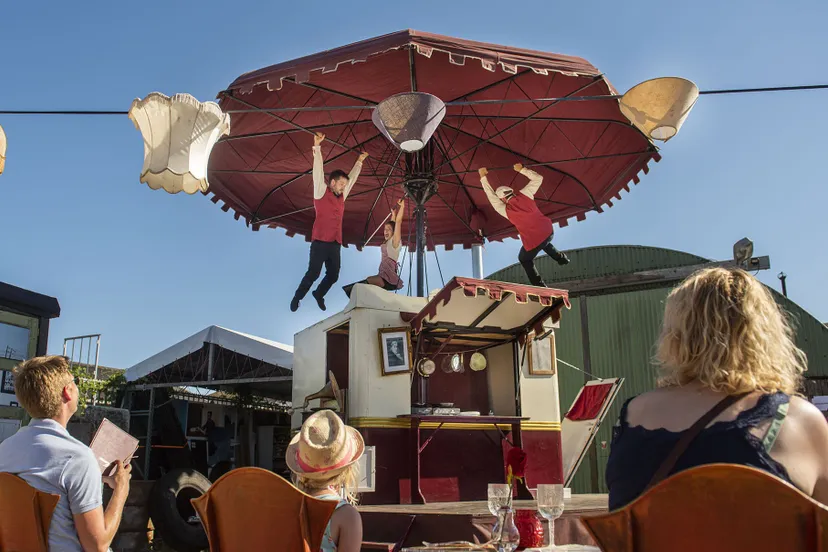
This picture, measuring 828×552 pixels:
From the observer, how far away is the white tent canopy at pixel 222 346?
14086mm

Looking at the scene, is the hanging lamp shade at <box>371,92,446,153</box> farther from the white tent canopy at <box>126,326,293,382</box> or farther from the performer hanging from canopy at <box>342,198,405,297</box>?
the white tent canopy at <box>126,326,293,382</box>

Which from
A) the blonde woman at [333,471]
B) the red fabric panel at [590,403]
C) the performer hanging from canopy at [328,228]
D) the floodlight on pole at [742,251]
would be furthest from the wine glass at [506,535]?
the floodlight on pole at [742,251]

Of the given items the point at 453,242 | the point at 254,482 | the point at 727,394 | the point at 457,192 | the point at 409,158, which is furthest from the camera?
the point at 453,242

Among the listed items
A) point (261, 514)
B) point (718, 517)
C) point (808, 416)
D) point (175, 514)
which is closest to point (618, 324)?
point (175, 514)

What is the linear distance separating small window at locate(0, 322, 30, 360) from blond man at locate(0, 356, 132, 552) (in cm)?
956

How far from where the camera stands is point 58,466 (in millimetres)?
3133

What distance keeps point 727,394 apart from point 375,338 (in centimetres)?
684

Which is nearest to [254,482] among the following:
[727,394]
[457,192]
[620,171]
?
[727,394]

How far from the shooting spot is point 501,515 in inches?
132

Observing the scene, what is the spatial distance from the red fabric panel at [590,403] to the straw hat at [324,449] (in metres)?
6.72

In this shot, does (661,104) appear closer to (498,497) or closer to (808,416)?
(498,497)

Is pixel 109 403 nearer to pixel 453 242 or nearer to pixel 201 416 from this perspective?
pixel 201 416

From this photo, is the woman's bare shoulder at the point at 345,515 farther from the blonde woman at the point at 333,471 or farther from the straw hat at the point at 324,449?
the straw hat at the point at 324,449

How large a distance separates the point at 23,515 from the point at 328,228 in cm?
709
